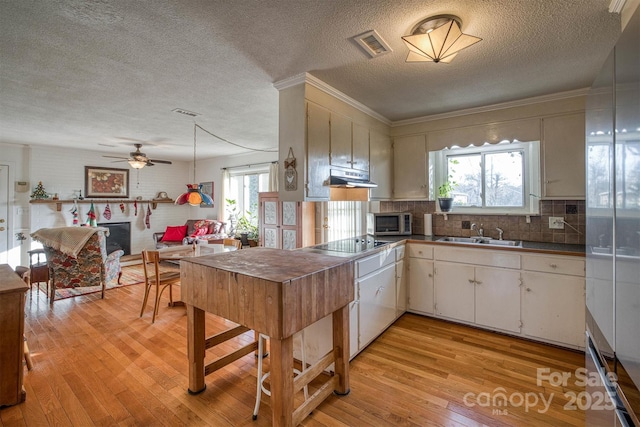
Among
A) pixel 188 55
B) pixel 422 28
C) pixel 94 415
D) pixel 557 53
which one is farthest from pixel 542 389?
pixel 188 55

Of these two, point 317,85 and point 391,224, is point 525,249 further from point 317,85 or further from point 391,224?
→ point 317,85

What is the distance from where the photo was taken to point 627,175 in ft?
2.88

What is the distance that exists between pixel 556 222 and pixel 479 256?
97 cm

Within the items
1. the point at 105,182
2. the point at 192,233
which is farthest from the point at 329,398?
the point at 105,182

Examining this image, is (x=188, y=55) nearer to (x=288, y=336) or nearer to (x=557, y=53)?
(x=288, y=336)

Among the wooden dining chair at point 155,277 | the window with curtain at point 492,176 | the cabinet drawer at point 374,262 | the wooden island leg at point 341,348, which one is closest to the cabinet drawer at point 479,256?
the cabinet drawer at point 374,262

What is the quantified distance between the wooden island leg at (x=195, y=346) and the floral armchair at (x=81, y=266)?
293 centimetres

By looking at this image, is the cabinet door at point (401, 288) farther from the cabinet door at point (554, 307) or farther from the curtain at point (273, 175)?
the curtain at point (273, 175)

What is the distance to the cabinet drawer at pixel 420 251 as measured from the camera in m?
3.22

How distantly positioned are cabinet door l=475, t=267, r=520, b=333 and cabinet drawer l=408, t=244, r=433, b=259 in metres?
0.49

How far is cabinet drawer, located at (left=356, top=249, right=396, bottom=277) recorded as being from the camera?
8.04 feet

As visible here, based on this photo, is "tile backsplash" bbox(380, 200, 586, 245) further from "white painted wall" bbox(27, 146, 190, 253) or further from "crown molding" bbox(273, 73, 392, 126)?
"white painted wall" bbox(27, 146, 190, 253)

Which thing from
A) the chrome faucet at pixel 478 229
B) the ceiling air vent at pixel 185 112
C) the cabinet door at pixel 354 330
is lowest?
the cabinet door at pixel 354 330

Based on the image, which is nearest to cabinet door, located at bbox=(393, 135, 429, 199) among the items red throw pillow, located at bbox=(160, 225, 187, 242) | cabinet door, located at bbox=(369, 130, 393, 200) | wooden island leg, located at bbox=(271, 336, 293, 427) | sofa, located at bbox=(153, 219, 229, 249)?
cabinet door, located at bbox=(369, 130, 393, 200)
